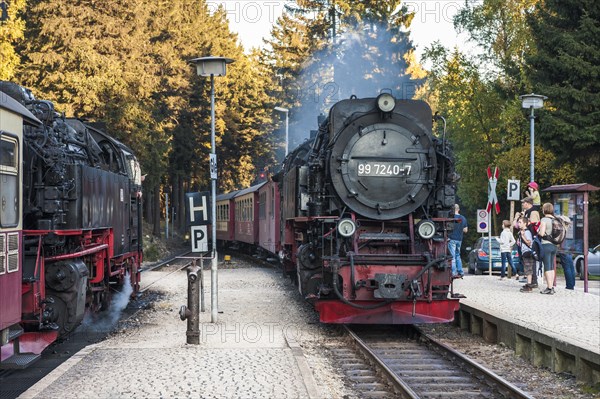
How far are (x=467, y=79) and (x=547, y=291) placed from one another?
26409 mm

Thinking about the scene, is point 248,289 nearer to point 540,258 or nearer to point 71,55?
point 540,258

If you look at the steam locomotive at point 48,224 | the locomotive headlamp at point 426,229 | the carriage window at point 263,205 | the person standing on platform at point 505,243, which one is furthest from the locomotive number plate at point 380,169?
the carriage window at point 263,205

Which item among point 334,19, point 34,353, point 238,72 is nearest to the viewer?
point 34,353

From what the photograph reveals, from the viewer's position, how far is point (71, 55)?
2883cm

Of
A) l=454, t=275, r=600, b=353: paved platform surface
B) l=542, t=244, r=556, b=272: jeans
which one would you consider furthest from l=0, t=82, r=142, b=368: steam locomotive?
l=542, t=244, r=556, b=272: jeans

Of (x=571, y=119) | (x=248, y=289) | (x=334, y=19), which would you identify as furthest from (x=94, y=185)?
(x=334, y=19)

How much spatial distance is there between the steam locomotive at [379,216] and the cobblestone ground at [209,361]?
1007 millimetres

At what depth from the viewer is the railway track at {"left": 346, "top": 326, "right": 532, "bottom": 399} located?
870 cm

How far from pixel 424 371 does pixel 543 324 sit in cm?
272

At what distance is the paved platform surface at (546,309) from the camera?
10828 millimetres

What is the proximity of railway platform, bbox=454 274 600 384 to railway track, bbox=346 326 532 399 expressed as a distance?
3.52 ft

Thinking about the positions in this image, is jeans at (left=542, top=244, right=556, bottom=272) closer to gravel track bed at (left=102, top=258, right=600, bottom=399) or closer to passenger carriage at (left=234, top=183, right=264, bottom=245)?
gravel track bed at (left=102, top=258, right=600, bottom=399)

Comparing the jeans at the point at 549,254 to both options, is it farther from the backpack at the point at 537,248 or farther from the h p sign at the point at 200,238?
the h p sign at the point at 200,238

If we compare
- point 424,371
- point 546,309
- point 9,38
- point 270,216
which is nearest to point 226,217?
point 9,38
